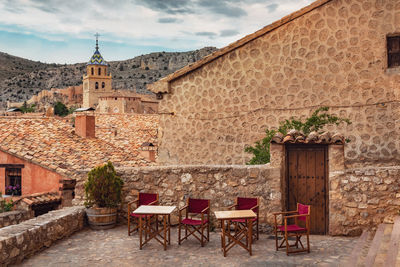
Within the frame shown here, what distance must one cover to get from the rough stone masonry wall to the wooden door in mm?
3668

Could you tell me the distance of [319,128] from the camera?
36.4 feet

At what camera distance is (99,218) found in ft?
26.9

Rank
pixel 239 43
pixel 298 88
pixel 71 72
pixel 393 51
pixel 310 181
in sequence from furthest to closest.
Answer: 1. pixel 71 72
2. pixel 239 43
3. pixel 298 88
4. pixel 393 51
5. pixel 310 181

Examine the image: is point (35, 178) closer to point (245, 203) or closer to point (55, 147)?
point (55, 147)

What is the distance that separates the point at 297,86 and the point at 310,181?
14.5 ft

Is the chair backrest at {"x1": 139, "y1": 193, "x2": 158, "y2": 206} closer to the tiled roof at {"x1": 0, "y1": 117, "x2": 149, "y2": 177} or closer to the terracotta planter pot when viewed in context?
the terracotta planter pot

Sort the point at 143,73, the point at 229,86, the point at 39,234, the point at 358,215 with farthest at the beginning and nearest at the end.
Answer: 1. the point at 143,73
2. the point at 229,86
3. the point at 358,215
4. the point at 39,234

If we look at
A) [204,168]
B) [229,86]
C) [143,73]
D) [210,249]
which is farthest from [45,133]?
[143,73]

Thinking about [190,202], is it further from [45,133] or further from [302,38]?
[45,133]

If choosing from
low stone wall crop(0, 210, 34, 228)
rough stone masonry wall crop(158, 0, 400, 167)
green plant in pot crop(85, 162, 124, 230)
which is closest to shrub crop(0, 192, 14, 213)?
low stone wall crop(0, 210, 34, 228)

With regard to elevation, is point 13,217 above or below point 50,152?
below

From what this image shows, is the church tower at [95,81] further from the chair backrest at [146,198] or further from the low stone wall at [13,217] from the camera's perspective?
the chair backrest at [146,198]

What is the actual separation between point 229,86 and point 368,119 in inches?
169

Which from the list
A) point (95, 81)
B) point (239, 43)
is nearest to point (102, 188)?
point (239, 43)
